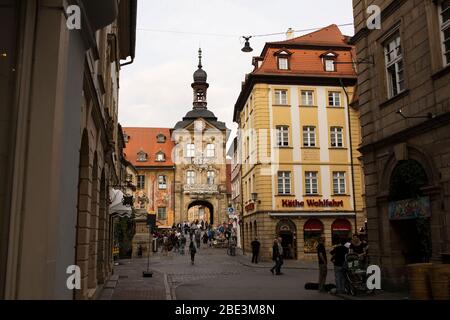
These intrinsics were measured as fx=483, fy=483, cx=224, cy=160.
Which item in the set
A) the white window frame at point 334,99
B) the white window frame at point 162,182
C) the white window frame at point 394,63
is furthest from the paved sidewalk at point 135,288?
the white window frame at point 162,182

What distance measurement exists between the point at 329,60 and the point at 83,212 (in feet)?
102

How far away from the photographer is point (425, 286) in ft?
36.2

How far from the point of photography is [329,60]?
38156 mm

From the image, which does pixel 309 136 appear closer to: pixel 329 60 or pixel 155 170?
pixel 329 60

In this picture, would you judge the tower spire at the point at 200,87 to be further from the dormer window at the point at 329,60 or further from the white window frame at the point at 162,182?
the dormer window at the point at 329,60

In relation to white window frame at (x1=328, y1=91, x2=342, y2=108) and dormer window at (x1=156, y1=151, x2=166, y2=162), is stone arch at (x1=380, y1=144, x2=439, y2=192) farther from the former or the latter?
dormer window at (x1=156, y1=151, x2=166, y2=162)

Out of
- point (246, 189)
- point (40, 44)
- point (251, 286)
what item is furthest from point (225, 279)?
Result: point (246, 189)

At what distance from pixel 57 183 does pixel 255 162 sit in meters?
32.2

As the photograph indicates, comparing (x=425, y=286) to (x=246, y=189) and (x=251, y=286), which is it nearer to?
(x=251, y=286)

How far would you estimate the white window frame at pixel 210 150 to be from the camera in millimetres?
72750

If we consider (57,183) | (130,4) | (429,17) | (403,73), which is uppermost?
(130,4)

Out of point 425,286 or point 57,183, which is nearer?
point 57,183

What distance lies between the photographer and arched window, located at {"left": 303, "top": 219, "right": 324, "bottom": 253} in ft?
117

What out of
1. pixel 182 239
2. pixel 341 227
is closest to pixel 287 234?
pixel 341 227
